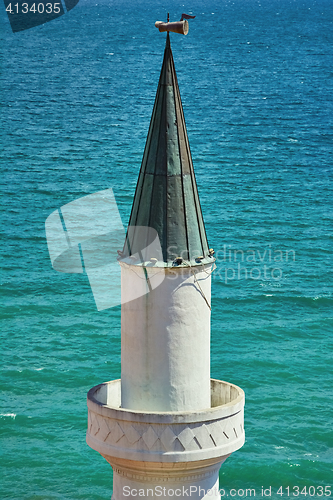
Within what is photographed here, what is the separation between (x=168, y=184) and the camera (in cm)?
1928

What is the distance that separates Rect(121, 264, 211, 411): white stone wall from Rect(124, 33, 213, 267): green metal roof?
1.65 feet

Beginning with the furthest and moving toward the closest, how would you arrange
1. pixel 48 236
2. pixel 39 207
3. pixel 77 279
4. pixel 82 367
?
pixel 39 207 → pixel 48 236 → pixel 77 279 → pixel 82 367

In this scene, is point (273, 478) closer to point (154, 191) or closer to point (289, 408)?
point (289, 408)

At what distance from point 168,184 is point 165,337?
10.4 feet

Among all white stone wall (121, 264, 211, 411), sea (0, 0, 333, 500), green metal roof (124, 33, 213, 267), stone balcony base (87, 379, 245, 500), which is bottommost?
sea (0, 0, 333, 500)

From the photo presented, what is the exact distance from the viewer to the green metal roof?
756 inches

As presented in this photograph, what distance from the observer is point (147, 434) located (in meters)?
18.9

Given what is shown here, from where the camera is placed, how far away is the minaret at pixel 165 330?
62.5 ft

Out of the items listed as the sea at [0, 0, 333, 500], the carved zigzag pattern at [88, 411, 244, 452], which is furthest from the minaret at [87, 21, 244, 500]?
the sea at [0, 0, 333, 500]

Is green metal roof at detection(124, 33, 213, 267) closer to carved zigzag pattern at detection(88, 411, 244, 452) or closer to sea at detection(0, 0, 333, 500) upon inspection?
carved zigzag pattern at detection(88, 411, 244, 452)

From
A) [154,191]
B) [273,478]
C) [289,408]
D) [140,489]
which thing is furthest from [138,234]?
[289,408]

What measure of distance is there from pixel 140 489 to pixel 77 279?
3495 inches

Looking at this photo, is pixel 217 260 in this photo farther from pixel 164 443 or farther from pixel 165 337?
pixel 164 443

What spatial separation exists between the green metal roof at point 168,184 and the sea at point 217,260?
45.5 m
